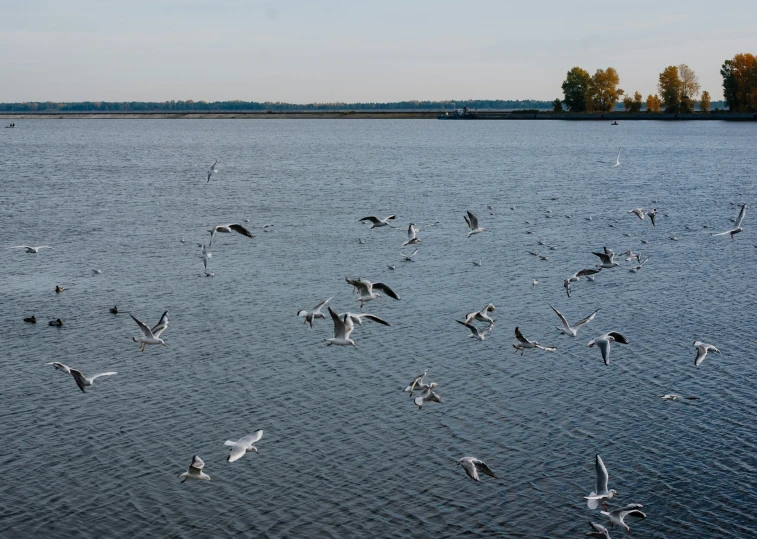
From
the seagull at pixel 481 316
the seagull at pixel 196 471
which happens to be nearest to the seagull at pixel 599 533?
the seagull at pixel 481 316

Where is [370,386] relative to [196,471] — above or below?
below

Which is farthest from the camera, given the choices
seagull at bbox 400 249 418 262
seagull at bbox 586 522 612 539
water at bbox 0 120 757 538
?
seagull at bbox 400 249 418 262

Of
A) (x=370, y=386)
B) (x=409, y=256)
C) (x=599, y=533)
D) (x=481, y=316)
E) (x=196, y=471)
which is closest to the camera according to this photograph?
(x=599, y=533)

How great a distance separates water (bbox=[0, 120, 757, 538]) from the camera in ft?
80.7

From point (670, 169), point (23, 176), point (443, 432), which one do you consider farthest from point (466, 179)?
point (443, 432)

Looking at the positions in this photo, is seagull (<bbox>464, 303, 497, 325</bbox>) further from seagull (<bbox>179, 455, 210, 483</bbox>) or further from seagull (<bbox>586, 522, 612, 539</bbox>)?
seagull (<bbox>179, 455, 210, 483</bbox>)

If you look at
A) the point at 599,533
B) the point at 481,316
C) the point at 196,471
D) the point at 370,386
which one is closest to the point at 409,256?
the point at 370,386

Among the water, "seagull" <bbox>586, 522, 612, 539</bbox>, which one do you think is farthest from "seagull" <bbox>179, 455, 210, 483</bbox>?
"seagull" <bbox>586, 522, 612, 539</bbox>

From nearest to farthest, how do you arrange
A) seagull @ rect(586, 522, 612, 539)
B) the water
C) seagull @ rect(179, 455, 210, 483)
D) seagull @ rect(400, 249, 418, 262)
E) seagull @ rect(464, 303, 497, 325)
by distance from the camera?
seagull @ rect(179, 455, 210, 483)
seagull @ rect(586, 522, 612, 539)
the water
seagull @ rect(464, 303, 497, 325)
seagull @ rect(400, 249, 418, 262)

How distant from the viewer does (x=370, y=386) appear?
32656mm

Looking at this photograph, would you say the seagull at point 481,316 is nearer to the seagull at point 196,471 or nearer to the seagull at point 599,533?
the seagull at point 599,533

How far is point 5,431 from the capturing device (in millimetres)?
28719

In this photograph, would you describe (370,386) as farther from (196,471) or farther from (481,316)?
(196,471)

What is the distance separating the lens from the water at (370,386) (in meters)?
24.6
